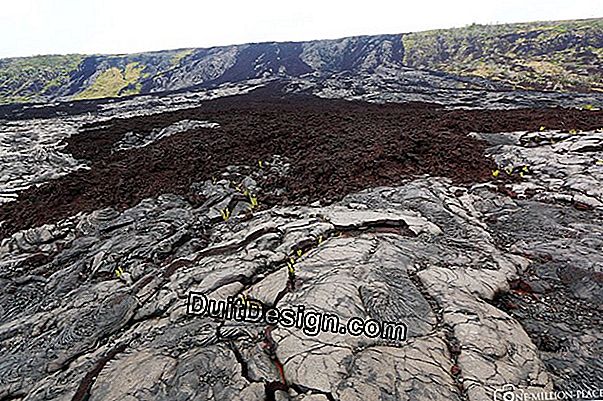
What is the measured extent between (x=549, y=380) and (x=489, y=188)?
5.75m

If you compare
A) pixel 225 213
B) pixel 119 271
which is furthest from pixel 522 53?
pixel 119 271

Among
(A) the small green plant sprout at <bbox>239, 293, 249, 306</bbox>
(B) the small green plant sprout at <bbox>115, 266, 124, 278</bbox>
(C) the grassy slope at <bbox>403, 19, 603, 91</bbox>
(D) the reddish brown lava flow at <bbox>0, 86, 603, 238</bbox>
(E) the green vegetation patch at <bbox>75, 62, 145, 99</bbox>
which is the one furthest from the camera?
(E) the green vegetation patch at <bbox>75, 62, 145, 99</bbox>

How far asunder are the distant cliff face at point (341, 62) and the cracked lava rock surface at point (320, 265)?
119 feet

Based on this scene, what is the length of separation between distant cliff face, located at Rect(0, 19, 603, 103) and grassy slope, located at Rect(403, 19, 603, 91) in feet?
0.36

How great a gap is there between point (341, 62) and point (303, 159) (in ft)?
214

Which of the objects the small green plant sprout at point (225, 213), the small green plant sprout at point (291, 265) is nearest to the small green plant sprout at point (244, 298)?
Answer: the small green plant sprout at point (291, 265)

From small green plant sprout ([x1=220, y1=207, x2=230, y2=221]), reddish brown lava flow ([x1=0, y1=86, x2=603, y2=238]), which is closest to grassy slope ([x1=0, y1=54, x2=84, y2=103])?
reddish brown lava flow ([x1=0, y1=86, x2=603, y2=238])

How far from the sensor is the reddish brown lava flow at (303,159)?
10352 mm

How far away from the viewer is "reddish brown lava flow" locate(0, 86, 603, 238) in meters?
10.4

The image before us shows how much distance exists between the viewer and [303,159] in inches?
480

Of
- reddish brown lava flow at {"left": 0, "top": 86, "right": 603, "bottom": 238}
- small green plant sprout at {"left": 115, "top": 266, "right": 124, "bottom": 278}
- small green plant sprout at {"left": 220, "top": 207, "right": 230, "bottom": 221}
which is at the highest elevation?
reddish brown lava flow at {"left": 0, "top": 86, "right": 603, "bottom": 238}

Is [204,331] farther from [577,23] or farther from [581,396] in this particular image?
[577,23]

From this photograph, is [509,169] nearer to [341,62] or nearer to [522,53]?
[522,53]

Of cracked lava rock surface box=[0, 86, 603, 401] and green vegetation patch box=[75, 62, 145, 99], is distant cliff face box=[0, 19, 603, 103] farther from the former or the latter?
cracked lava rock surface box=[0, 86, 603, 401]
